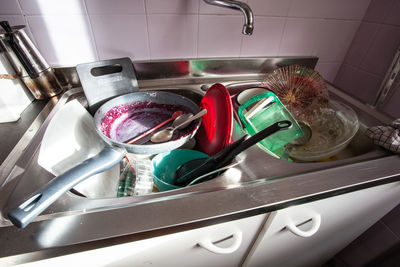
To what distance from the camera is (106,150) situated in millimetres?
409

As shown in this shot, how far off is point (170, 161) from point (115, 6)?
1.62 ft

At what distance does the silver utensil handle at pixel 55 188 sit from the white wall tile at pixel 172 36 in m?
0.45

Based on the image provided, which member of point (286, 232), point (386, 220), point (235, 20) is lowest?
point (386, 220)

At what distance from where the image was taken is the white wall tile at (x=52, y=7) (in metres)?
0.56

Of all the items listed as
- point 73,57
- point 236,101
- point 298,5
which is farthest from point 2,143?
point 298,5

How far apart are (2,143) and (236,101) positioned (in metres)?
0.61

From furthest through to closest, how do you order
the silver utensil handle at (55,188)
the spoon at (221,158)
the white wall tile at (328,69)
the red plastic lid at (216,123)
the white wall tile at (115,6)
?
the white wall tile at (328,69) → the white wall tile at (115,6) → the red plastic lid at (216,123) → the spoon at (221,158) → the silver utensil handle at (55,188)

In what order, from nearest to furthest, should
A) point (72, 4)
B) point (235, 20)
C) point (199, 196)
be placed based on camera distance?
point (199, 196) < point (72, 4) < point (235, 20)

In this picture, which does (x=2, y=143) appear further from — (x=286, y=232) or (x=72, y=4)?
(x=286, y=232)

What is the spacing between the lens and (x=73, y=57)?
67cm

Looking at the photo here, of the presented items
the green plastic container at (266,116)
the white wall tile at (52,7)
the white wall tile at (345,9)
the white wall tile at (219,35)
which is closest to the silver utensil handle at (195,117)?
the green plastic container at (266,116)

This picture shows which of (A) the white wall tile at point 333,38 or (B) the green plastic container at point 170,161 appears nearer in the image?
(B) the green plastic container at point 170,161

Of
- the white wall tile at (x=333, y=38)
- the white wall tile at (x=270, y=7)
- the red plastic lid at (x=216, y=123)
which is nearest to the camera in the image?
the red plastic lid at (x=216, y=123)

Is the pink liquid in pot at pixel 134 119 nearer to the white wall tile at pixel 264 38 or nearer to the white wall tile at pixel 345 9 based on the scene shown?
the white wall tile at pixel 264 38
